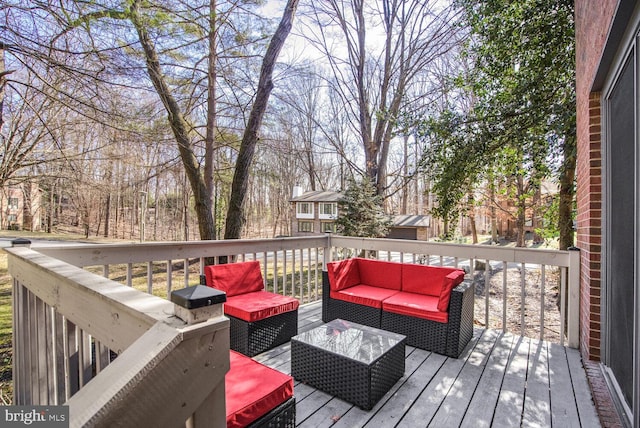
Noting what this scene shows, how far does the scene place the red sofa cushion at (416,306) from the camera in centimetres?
317

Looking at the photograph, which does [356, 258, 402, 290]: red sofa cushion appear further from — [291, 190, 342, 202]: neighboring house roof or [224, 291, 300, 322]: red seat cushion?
[291, 190, 342, 202]: neighboring house roof

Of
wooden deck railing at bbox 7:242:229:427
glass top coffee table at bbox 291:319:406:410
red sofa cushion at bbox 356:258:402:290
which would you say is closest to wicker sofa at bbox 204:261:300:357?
glass top coffee table at bbox 291:319:406:410

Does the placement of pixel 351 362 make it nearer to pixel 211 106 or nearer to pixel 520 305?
pixel 211 106

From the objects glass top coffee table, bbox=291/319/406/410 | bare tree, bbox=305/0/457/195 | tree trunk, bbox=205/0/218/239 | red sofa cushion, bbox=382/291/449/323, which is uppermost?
bare tree, bbox=305/0/457/195

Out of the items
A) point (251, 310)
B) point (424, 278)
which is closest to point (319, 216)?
point (424, 278)

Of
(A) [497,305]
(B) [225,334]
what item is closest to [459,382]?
(B) [225,334]

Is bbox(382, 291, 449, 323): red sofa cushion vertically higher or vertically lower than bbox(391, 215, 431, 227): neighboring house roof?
lower

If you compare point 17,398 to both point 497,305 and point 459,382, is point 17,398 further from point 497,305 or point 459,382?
point 497,305

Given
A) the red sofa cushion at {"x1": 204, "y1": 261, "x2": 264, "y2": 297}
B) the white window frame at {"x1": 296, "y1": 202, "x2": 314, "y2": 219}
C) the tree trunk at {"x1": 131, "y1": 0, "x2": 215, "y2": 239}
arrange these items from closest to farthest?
the red sofa cushion at {"x1": 204, "y1": 261, "x2": 264, "y2": 297} → the tree trunk at {"x1": 131, "y1": 0, "x2": 215, "y2": 239} → the white window frame at {"x1": 296, "y1": 202, "x2": 314, "y2": 219}

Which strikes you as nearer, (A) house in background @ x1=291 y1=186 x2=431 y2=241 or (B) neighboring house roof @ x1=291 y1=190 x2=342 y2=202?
(A) house in background @ x1=291 y1=186 x2=431 y2=241

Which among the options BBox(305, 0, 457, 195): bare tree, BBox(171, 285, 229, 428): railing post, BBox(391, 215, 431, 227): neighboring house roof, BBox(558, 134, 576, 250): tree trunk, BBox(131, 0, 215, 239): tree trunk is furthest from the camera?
BBox(391, 215, 431, 227): neighboring house roof

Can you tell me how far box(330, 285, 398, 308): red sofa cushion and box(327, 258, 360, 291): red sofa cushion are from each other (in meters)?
0.06

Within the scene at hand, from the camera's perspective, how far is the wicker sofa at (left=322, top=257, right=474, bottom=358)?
3141mm

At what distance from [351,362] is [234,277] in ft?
5.48
